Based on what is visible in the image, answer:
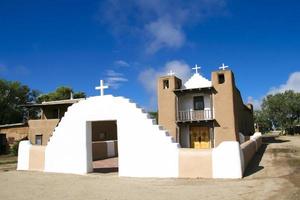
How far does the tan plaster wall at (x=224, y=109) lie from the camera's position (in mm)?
27641

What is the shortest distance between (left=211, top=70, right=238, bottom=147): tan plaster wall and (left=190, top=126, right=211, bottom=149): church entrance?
1.28 meters

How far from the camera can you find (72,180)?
13477 millimetres

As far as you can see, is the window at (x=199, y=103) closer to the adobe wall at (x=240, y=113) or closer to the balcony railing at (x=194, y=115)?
the balcony railing at (x=194, y=115)

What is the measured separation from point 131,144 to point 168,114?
53.8 ft

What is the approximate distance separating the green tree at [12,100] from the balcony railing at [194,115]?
27447mm

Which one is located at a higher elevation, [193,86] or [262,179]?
[193,86]

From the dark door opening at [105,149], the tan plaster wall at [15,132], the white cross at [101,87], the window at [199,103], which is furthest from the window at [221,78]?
the tan plaster wall at [15,132]

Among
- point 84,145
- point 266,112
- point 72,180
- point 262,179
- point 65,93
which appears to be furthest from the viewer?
point 266,112

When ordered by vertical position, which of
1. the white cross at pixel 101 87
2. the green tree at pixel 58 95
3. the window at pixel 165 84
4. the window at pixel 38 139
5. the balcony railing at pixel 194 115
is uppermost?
the green tree at pixel 58 95

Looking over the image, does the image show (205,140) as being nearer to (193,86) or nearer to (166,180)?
(193,86)

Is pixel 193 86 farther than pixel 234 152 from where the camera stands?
Yes

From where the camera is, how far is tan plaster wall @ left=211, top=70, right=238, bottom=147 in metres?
27.6

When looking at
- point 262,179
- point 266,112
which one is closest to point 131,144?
point 262,179

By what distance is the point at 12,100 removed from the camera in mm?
50375
